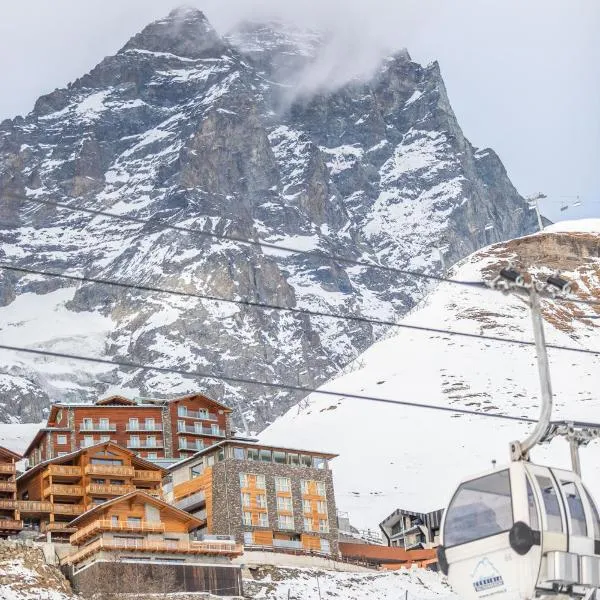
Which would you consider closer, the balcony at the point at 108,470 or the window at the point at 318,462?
the balcony at the point at 108,470

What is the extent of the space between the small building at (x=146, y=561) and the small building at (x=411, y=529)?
3356 centimetres

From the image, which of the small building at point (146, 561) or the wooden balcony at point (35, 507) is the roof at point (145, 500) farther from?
the wooden balcony at point (35, 507)

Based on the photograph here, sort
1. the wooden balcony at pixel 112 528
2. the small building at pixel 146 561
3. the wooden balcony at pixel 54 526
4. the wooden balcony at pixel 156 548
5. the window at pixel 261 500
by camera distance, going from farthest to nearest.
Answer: the window at pixel 261 500 → the wooden balcony at pixel 54 526 → the wooden balcony at pixel 112 528 → the wooden balcony at pixel 156 548 → the small building at pixel 146 561

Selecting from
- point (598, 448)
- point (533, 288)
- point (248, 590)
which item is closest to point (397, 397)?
point (598, 448)

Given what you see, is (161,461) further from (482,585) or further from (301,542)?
(482,585)

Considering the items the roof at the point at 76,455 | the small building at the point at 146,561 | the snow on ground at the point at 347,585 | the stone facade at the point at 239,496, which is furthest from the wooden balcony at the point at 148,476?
the snow on ground at the point at 347,585

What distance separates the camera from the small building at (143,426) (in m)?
138

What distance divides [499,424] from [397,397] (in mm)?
21039

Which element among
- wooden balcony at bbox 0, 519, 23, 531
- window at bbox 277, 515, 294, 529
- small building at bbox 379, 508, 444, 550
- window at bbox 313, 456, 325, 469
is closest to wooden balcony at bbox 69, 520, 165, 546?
wooden balcony at bbox 0, 519, 23, 531

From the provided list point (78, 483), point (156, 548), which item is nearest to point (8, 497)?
point (78, 483)

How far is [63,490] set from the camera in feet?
327

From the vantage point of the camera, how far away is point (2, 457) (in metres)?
100

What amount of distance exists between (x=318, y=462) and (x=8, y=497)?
23.3m

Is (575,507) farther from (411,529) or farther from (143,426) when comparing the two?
(143,426)
